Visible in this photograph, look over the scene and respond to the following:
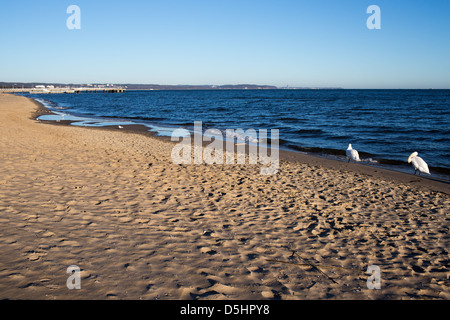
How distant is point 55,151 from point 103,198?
Answer: 20.0 feet

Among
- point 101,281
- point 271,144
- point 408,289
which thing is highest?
point 271,144

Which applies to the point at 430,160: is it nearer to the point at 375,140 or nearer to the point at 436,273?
the point at 375,140

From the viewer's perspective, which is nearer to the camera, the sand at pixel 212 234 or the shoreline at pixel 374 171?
the sand at pixel 212 234

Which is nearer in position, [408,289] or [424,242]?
[408,289]

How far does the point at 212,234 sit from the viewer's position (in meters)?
5.09

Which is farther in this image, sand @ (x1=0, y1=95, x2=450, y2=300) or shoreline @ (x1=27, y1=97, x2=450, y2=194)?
shoreline @ (x1=27, y1=97, x2=450, y2=194)

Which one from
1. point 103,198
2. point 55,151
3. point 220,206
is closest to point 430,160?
point 220,206

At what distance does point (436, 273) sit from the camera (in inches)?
166

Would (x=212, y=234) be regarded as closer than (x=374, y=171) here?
Yes

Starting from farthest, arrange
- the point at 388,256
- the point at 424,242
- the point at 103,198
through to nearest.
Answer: the point at 103,198 < the point at 424,242 < the point at 388,256

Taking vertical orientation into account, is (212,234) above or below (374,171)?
below

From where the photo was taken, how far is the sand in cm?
369

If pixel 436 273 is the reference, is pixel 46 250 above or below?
above

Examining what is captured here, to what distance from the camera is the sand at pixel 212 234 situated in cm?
369
